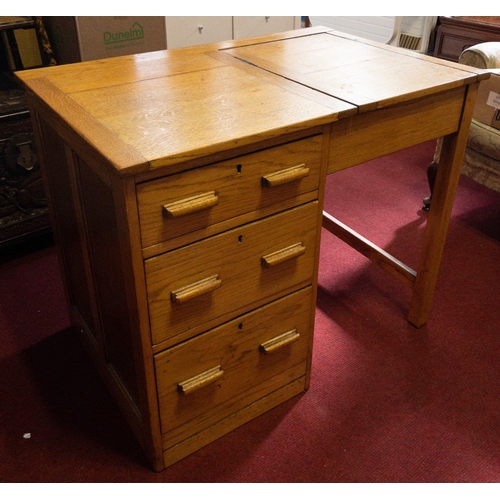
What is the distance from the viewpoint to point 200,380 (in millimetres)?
1292

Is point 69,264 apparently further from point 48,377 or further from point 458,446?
point 458,446

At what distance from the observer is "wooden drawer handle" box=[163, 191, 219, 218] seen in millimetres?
1021

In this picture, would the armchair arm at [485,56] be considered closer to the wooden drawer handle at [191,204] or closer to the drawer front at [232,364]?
the drawer front at [232,364]

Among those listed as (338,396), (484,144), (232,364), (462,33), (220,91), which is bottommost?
(338,396)

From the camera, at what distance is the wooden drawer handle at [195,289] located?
1.13 metres

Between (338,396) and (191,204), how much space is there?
2.75 ft

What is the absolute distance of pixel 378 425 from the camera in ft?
4.99

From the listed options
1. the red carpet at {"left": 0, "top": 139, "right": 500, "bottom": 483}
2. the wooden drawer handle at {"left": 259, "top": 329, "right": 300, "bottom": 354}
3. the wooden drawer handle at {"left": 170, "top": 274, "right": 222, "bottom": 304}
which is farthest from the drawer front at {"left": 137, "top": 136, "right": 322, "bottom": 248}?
the red carpet at {"left": 0, "top": 139, "right": 500, "bottom": 483}

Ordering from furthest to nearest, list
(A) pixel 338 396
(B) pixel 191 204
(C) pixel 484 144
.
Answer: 1. (C) pixel 484 144
2. (A) pixel 338 396
3. (B) pixel 191 204

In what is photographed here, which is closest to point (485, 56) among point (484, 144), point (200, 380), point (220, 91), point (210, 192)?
point (484, 144)

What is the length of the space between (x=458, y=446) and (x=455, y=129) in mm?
840

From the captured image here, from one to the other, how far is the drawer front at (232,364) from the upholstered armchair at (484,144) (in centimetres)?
106

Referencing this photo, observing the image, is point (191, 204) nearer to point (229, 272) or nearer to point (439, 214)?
point (229, 272)
